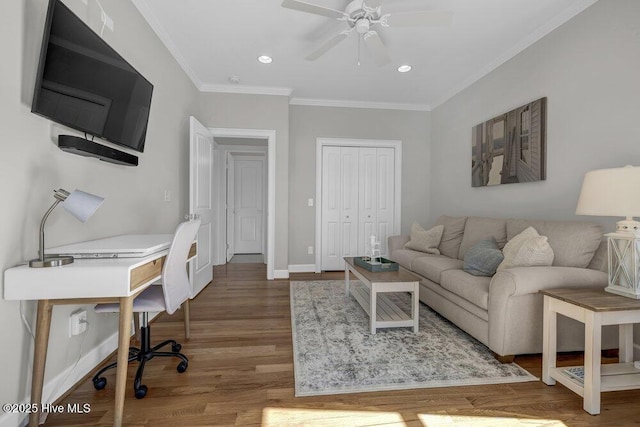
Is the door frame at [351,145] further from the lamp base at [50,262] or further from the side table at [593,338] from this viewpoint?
the lamp base at [50,262]

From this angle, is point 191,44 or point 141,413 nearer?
point 141,413

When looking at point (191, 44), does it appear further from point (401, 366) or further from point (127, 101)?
point (401, 366)

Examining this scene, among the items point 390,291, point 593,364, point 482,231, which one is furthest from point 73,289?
point 482,231

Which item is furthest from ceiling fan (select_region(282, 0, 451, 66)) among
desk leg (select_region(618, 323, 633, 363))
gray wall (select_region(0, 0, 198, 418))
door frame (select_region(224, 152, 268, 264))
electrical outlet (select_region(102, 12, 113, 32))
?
door frame (select_region(224, 152, 268, 264))

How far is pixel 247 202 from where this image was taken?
644 centimetres

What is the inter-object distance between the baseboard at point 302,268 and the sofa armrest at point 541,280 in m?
2.99

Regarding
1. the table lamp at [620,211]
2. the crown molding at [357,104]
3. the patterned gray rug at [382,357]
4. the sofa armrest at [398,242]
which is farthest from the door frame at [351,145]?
the table lamp at [620,211]

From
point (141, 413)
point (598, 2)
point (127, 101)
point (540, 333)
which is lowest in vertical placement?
point (141, 413)

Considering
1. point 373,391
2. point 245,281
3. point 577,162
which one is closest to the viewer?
point 373,391

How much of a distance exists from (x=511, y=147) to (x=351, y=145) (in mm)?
2267

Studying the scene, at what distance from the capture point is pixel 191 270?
10.6ft

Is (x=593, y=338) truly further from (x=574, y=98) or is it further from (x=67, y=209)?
(x=67, y=209)

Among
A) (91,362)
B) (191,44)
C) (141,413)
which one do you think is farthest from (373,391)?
(191,44)

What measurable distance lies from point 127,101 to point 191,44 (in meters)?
1.39
